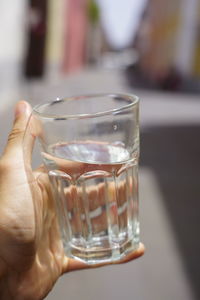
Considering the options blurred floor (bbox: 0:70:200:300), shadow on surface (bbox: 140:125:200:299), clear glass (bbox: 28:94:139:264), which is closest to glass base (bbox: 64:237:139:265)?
clear glass (bbox: 28:94:139:264)

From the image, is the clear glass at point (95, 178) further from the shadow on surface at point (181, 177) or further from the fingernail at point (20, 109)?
the shadow on surface at point (181, 177)

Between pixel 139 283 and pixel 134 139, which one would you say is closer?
pixel 134 139

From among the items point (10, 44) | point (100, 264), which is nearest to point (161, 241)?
point (100, 264)

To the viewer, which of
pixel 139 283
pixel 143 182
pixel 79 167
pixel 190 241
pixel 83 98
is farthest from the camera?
pixel 143 182

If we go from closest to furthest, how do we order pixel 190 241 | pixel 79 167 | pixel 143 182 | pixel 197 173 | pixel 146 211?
pixel 79 167, pixel 190 241, pixel 146 211, pixel 143 182, pixel 197 173

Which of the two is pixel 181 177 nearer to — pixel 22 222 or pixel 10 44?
pixel 22 222

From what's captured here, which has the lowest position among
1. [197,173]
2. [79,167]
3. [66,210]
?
[197,173]

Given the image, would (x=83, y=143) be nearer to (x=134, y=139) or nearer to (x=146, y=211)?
(x=134, y=139)

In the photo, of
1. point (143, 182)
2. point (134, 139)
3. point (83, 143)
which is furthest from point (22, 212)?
point (143, 182)

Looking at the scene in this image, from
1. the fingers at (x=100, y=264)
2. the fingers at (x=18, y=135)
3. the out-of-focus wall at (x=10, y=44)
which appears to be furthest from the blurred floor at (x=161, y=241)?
the out-of-focus wall at (x=10, y=44)
